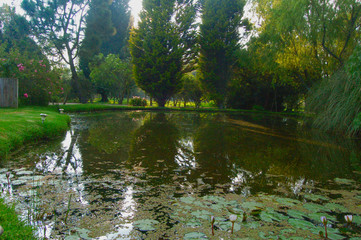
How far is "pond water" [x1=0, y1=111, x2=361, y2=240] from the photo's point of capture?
256cm

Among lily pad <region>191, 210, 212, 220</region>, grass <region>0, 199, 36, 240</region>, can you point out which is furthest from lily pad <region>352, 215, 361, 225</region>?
grass <region>0, 199, 36, 240</region>

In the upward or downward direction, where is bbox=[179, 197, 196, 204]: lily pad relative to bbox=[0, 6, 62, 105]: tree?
downward

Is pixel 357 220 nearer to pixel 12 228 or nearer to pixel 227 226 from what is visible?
pixel 227 226

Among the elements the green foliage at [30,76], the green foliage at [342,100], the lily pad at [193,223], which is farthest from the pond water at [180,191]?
the green foliage at [30,76]

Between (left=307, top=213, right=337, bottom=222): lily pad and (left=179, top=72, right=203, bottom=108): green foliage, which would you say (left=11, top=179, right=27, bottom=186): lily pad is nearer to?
(left=307, top=213, right=337, bottom=222): lily pad

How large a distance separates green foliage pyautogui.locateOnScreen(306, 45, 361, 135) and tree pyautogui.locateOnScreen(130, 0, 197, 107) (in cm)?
1460

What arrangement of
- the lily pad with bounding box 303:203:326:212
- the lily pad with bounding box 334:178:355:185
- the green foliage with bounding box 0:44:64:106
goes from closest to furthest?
1. the lily pad with bounding box 303:203:326:212
2. the lily pad with bounding box 334:178:355:185
3. the green foliage with bounding box 0:44:64:106

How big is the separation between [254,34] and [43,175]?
21773 mm

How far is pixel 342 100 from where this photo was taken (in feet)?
30.1

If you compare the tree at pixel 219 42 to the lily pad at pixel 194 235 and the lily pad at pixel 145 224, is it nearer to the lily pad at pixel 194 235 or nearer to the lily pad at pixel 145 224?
the lily pad at pixel 145 224

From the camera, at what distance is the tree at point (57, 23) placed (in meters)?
23.1

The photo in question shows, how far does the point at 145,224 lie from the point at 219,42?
23.0m

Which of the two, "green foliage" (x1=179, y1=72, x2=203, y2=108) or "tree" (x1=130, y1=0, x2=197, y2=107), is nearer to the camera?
"tree" (x1=130, y1=0, x2=197, y2=107)

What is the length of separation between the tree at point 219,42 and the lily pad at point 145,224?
73.7ft
